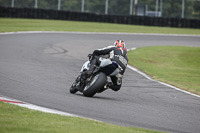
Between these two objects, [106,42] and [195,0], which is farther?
[195,0]

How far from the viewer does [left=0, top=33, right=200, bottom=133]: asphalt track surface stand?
7.64 meters

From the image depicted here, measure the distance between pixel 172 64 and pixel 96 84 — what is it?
1053cm

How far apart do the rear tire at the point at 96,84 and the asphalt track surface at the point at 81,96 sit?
0.64 feet

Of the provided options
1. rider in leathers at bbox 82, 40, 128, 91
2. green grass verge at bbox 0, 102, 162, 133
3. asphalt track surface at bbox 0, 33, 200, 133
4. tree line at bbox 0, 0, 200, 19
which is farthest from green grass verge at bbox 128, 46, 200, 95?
tree line at bbox 0, 0, 200, 19

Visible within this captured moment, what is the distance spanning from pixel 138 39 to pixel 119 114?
848 inches

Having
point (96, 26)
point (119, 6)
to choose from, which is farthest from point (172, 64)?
point (119, 6)

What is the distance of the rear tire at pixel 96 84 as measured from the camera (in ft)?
30.8

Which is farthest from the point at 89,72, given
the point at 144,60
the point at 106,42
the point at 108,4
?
the point at 108,4

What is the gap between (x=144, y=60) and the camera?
19.7 m

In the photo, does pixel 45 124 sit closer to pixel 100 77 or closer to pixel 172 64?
pixel 100 77

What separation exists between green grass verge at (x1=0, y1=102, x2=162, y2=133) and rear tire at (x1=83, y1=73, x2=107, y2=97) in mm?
2429

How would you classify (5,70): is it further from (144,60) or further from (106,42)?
(106,42)

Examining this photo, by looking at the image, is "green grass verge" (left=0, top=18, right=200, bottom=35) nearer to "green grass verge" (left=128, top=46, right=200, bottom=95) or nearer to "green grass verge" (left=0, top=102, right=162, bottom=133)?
"green grass verge" (left=128, top=46, right=200, bottom=95)

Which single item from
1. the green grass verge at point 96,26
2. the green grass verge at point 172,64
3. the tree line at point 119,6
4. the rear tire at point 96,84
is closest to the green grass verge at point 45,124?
the rear tire at point 96,84
